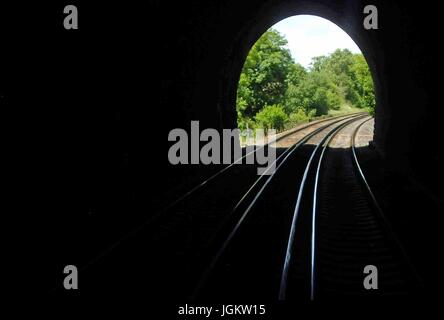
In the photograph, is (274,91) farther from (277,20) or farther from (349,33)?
(349,33)

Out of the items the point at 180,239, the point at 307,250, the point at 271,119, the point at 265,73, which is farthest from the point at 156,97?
the point at 265,73

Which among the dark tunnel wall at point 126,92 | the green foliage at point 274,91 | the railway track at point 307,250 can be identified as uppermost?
the green foliage at point 274,91

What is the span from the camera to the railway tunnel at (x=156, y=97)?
6629mm

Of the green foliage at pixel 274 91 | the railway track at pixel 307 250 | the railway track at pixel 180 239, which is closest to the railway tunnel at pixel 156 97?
the railway track at pixel 180 239

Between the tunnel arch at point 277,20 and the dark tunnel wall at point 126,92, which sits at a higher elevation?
the tunnel arch at point 277,20

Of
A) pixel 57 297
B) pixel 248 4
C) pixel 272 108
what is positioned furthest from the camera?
pixel 272 108

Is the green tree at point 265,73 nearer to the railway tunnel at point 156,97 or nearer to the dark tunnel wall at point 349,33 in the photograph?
the dark tunnel wall at point 349,33

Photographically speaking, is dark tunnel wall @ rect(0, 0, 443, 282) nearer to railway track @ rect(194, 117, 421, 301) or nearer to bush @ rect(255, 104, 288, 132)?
railway track @ rect(194, 117, 421, 301)

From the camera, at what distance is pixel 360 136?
22.4 meters

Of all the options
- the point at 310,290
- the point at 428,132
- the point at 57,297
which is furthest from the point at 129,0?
the point at 428,132

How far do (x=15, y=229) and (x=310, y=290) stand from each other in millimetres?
4306

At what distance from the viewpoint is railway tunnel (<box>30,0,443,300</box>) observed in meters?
6.63

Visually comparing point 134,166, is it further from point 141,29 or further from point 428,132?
point 428,132

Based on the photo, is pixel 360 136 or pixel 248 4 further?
pixel 360 136
